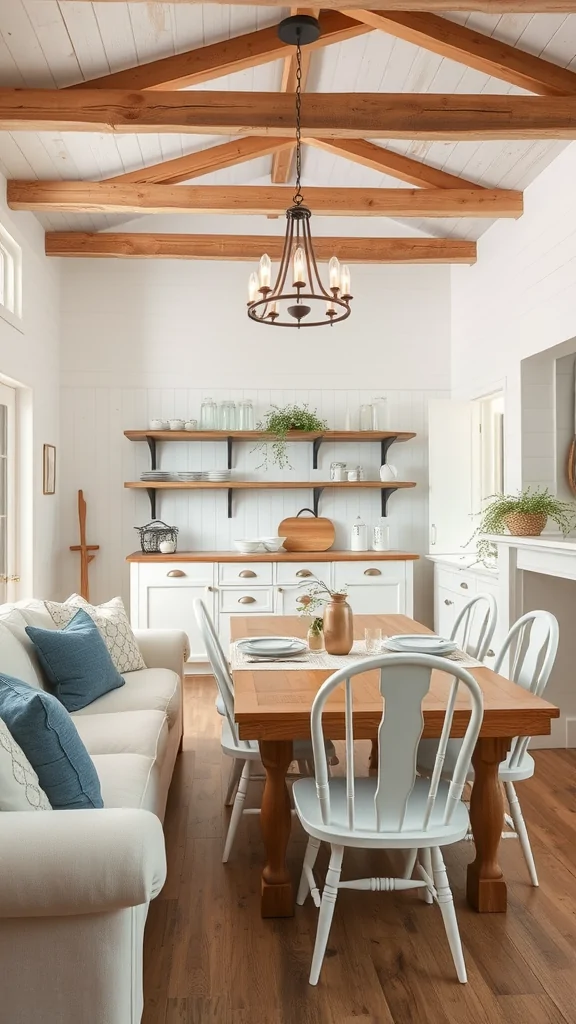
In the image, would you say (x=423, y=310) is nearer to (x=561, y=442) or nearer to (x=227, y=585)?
(x=561, y=442)

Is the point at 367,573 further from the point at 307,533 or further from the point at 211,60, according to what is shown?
the point at 211,60

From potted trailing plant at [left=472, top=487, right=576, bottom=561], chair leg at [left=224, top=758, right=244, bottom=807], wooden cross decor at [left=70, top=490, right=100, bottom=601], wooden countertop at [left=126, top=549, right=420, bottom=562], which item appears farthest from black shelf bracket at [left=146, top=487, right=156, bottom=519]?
chair leg at [left=224, top=758, right=244, bottom=807]

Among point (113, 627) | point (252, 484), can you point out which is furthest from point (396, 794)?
point (252, 484)

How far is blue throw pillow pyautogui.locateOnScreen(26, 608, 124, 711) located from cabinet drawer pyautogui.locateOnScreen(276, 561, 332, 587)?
8.10ft

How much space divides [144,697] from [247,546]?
8.39ft

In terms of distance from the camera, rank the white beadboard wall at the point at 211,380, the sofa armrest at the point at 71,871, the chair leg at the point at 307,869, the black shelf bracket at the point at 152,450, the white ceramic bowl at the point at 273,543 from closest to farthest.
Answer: the sofa armrest at the point at 71,871 → the chair leg at the point at 307,869 → the white ceramic bowl at the point at 273,543 → the black shelf bracket at the point at 152,450 → the white beadboard wall at the point at 211,380

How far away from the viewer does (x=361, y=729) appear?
2129 mm

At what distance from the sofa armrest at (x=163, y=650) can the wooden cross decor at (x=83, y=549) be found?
201cm

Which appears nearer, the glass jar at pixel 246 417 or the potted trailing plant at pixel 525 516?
the potted trailing plant at pixel 525 516

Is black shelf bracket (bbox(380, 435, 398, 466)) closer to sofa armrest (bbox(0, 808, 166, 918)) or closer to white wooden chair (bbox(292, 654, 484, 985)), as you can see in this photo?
white wooden chair (bbox(292, 654, 484, 985))

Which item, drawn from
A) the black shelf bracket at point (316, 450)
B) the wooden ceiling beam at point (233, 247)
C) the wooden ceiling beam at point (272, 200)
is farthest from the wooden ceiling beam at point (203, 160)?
the black shelf bracket at point (316, 450)

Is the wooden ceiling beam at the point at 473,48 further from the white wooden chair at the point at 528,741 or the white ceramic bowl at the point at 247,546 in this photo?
the white ceramic bowl at the point at 247,546

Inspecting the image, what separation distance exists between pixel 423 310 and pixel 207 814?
438 cm

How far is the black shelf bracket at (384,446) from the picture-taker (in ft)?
19.8
